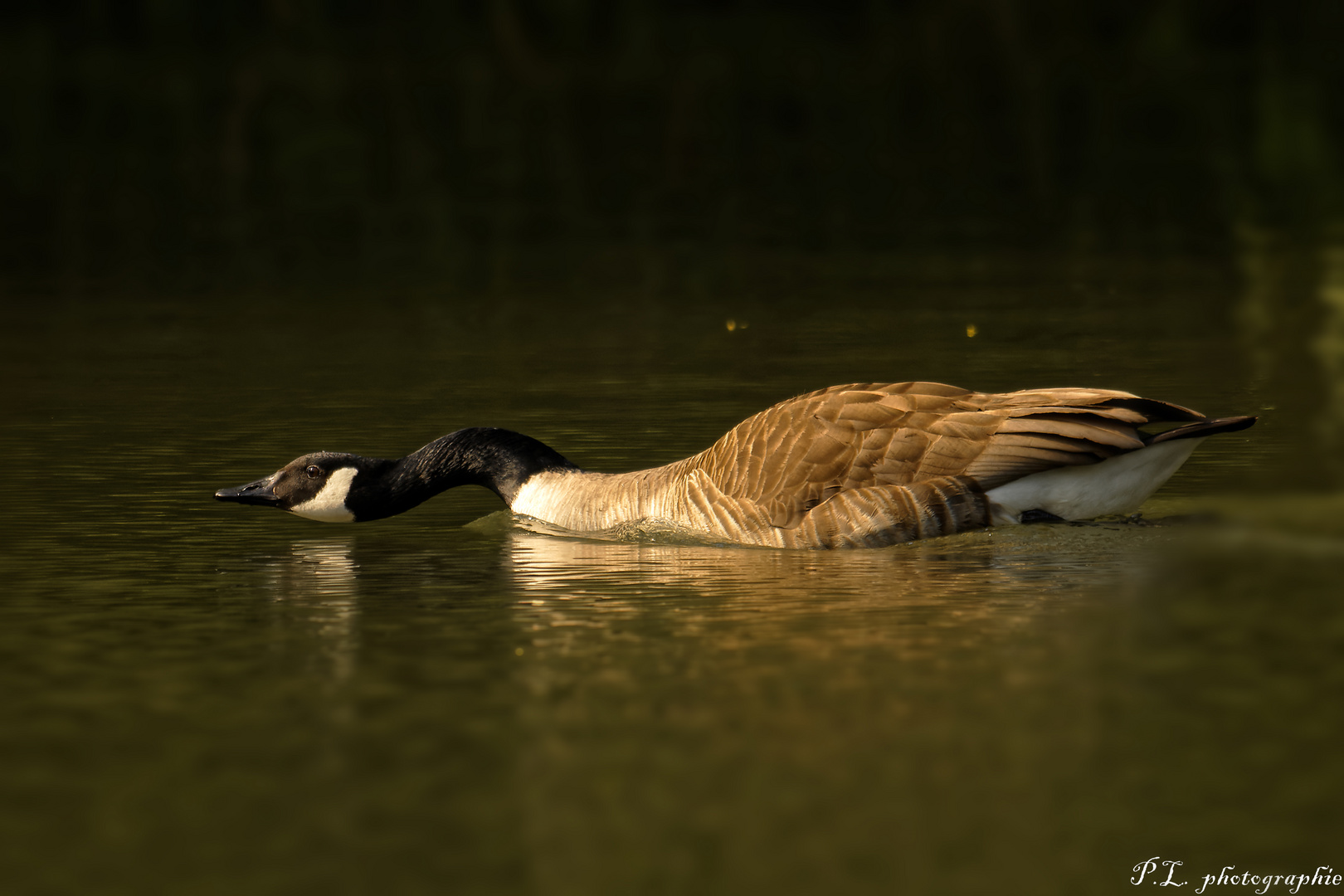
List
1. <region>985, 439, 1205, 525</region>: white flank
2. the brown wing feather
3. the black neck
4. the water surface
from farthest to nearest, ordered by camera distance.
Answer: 1. the black neck
2. <region>985, 439, 1205, 525</region>: white flank
3. the brown wing feather
4. the water surface

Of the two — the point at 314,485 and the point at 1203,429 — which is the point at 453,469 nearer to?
the point at 314,485

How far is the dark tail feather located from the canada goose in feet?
0.03

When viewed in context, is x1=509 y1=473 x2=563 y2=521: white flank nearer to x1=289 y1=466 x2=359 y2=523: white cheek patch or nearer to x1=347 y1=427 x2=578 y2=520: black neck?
x1=347 y1=427 x2=578 y2=520: black neck

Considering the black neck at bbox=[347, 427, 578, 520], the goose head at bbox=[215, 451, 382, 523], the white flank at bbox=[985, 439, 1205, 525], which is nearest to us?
the white flank at bbox=[985, 439, 1205, 525]

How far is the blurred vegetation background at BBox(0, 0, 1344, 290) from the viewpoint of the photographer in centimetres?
2547

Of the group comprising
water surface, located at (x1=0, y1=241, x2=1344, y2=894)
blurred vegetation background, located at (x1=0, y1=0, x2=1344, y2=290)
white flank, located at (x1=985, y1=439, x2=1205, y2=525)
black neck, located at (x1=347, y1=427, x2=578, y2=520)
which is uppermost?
blurred vegetation background, located at (x1=0, y1=0, x2=1344, y2=290)

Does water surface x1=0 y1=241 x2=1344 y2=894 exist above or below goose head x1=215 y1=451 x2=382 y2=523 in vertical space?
below

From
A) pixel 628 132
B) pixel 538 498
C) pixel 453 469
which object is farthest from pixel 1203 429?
pixel 628 132

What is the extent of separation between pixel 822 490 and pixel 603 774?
4.09 meters

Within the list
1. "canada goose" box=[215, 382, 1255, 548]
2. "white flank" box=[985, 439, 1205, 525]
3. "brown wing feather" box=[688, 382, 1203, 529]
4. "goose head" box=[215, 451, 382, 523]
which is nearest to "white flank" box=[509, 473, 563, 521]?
"canada goose" box=[215, 382, 1255, 548]

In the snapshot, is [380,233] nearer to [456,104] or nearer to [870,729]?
[456,104]

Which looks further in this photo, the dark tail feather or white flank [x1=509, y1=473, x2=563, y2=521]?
white flank [x1=509, y1=473, x2=563, y2=521]

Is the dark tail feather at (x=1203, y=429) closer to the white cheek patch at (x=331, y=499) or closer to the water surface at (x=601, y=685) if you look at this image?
the water surface at (x=601, y=685)

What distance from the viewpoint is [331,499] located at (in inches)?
419
